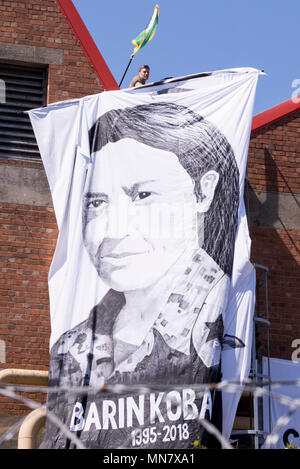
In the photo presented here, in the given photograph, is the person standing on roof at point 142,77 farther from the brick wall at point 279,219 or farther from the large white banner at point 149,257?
the brick wall at point 279,219

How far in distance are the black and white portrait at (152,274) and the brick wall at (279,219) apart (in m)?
2.03

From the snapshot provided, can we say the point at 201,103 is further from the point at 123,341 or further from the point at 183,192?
the point at 123,341

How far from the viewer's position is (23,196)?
564 inches

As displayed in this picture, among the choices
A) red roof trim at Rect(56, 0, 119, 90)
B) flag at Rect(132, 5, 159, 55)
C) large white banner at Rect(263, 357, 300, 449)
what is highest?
flag at Rect(132, 5, 159, 55)

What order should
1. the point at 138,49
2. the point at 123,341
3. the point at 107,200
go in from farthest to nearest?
the point at 138,49
the point at 107,200
the point at 123,341

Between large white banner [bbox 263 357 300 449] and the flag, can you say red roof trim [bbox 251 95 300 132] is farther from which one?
large white banner [bbox 263 357 300 449]

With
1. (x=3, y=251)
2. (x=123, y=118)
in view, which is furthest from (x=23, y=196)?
(x=123, y=118)

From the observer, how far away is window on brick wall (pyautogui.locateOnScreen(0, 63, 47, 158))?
Answer: 14734 millimetres

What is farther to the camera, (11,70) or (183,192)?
(11,70)

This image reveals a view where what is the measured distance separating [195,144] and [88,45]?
3.04 m

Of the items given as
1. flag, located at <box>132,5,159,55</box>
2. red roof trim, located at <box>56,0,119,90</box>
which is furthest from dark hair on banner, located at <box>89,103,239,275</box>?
flag, located at <box>132,5,159,55</box>

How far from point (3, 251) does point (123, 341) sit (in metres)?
2.81

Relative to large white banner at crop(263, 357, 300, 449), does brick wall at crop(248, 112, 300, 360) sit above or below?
above

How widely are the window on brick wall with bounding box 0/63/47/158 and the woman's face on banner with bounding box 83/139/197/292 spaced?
170cm
